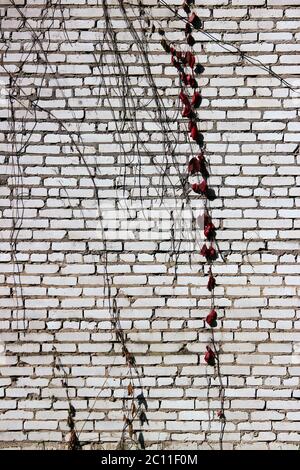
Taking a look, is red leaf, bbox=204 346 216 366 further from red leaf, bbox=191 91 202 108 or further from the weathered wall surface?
red leaf, bbox=191 91 202 108

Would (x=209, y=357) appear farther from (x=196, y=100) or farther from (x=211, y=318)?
(x=196, y=100)

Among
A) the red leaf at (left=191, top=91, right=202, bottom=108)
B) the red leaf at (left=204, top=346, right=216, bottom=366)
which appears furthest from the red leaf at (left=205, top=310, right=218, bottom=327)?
the red leaf at (left=191, top=91, right=202, bottom=108)

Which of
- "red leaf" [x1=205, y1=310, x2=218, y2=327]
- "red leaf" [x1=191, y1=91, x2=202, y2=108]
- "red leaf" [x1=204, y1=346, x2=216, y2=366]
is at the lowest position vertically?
"red leaf" [x1=204, y1=346, x2=216, y2=366]

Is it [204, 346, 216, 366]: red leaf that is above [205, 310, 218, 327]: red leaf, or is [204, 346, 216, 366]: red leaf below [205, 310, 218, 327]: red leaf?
below

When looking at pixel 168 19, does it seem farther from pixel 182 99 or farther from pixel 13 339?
pixel 13 339

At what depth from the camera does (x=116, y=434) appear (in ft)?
8.84

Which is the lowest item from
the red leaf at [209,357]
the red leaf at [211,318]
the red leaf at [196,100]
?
the red leaf at [209,357]

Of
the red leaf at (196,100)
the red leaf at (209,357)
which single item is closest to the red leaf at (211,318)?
the red leaf at (209,357)

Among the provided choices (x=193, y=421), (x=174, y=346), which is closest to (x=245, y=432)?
(x=193, y=421)

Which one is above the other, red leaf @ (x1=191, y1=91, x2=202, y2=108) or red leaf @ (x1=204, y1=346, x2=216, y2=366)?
red leaf @ (x1=191, y1=91, x2=202, y2=108)

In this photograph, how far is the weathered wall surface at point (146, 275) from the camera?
8.71 feet

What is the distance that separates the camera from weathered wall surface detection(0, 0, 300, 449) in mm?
2654

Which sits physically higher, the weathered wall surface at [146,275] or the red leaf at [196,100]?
the red leaf at [196,100]

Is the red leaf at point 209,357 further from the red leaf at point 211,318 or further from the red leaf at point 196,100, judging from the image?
the red leaf at point 196,100
